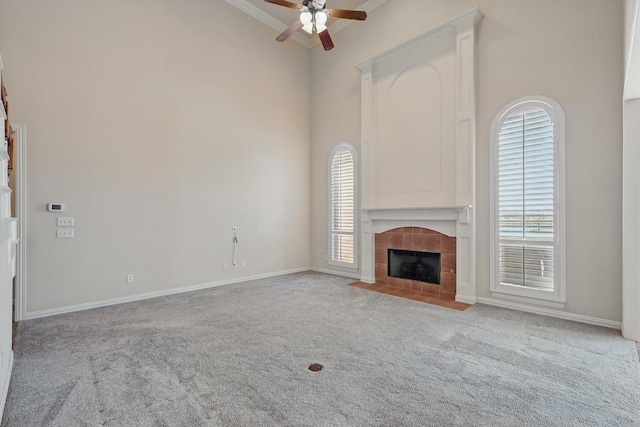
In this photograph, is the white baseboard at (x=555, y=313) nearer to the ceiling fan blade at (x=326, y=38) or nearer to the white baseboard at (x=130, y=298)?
the white baseboard at (x=130, y=298)

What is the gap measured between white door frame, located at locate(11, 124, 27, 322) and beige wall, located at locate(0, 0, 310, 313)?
0.07m

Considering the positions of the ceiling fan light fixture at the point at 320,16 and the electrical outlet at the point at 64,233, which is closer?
the ceiling fan light fixture at the point at 320,16

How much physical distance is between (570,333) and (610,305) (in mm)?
652

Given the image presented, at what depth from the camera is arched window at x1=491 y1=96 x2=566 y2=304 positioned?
3760 mm

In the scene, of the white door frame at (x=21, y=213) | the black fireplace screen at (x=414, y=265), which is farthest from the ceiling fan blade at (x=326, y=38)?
the white door frame at (x=21, y=213)

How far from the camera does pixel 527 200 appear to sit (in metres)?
3.98

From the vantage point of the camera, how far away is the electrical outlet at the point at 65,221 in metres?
4.09

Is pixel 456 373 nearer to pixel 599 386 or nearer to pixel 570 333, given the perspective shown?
pixel 599 386

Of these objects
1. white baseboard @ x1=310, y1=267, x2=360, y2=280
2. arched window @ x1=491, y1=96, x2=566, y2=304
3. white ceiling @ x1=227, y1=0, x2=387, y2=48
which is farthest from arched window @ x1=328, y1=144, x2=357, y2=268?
arched window @ x1=491, y1=96, x2=566, y2=304

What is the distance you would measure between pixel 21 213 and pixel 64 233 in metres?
0.49

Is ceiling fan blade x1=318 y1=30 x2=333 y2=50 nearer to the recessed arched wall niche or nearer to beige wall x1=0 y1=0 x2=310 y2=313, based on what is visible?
the recessed arched wall niche

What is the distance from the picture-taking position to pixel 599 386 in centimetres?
229

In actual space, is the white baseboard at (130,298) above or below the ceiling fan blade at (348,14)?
below

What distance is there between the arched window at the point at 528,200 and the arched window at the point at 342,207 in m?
2.61
